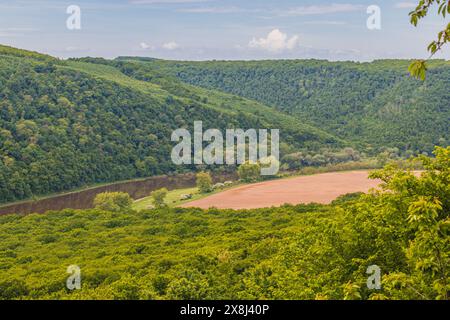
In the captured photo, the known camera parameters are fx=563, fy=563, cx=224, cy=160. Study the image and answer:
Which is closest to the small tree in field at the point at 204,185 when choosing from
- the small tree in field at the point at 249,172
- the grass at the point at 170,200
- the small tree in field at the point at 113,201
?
the grass at the point at 170,200

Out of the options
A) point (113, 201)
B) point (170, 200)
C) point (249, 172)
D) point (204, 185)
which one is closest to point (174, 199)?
point (170, 200)

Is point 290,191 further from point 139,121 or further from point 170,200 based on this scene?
point 139,121

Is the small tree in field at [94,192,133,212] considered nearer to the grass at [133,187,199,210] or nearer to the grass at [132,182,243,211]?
the grass at [132,182,243,211]

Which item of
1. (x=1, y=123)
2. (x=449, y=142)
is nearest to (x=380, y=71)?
(x=449, y=142)

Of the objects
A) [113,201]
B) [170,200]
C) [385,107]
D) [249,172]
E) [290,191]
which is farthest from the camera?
[385,107]

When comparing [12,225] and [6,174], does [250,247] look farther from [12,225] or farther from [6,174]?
[6,174]

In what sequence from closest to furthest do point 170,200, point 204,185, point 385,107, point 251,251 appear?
point 251,251, point 170,200, point 204,185, point 385,107
